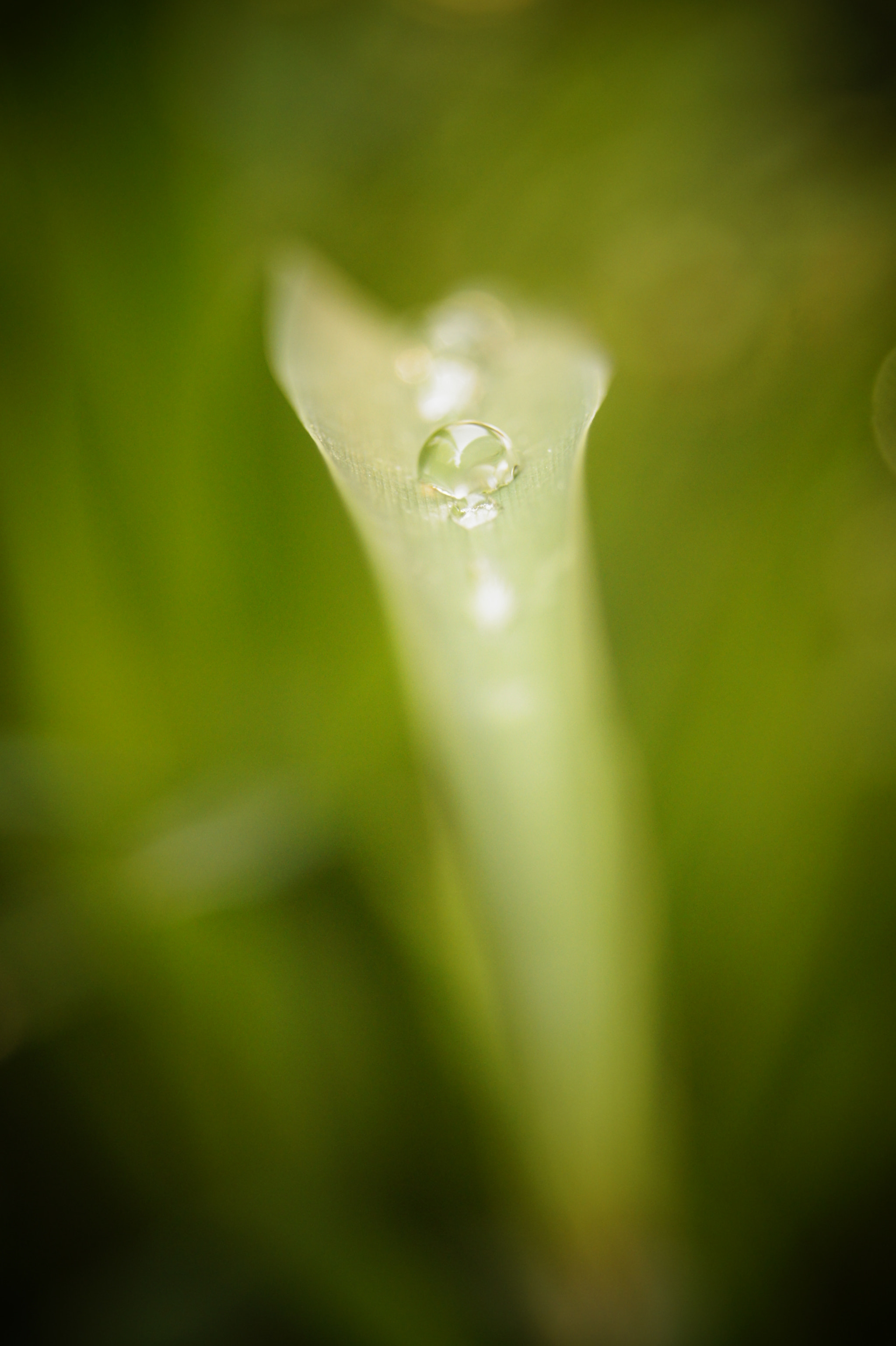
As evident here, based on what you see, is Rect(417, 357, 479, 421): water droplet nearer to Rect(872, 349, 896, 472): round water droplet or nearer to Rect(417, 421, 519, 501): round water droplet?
Rect(417, 421, 519, 501): round water droplet

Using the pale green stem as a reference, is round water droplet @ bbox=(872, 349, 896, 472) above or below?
above

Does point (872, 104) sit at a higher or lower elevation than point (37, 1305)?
higher

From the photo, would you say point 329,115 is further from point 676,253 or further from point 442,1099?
point 442,1099

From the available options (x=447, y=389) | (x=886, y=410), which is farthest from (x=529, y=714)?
(x=886, y=410)

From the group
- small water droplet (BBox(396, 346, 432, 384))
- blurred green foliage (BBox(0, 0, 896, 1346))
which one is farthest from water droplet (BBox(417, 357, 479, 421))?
blurred green foliage (BBox(0, 0, 896, 1346))

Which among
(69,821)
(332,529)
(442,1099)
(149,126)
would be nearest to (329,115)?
(149,126)

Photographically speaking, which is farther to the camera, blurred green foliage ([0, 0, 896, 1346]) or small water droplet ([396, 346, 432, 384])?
blurred green foliage ([0, 0, 896, 1346])

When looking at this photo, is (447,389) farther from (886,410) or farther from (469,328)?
(886,410)

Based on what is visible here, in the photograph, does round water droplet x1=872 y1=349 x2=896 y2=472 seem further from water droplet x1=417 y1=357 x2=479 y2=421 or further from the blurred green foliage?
water droplet x1=417 y1=357 x2=479 y2=421
